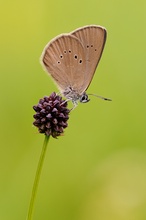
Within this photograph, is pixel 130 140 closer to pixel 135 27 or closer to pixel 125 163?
pixel 125 163

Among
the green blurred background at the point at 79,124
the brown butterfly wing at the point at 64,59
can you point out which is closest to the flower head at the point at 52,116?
the brown butterfly wing at the point at 64,59

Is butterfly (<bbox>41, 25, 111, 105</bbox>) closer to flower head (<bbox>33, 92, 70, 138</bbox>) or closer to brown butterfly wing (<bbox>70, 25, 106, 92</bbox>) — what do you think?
brown butterfly wing (<bbox>70, 25, 106, 92</bbox>)

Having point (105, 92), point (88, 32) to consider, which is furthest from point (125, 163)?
point (88, 32)

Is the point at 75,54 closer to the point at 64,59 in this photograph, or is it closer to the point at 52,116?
the point at 64,59

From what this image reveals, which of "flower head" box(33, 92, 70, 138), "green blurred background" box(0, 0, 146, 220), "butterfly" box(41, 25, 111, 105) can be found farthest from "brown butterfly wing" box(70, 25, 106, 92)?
"green blurred background" box(0, 0, 146, 220)

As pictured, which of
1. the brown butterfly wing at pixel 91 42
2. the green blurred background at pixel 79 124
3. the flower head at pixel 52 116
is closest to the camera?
the flower head at pixel 52 116

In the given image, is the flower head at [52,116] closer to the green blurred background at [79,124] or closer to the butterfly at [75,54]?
the butterfly at [75,54]
